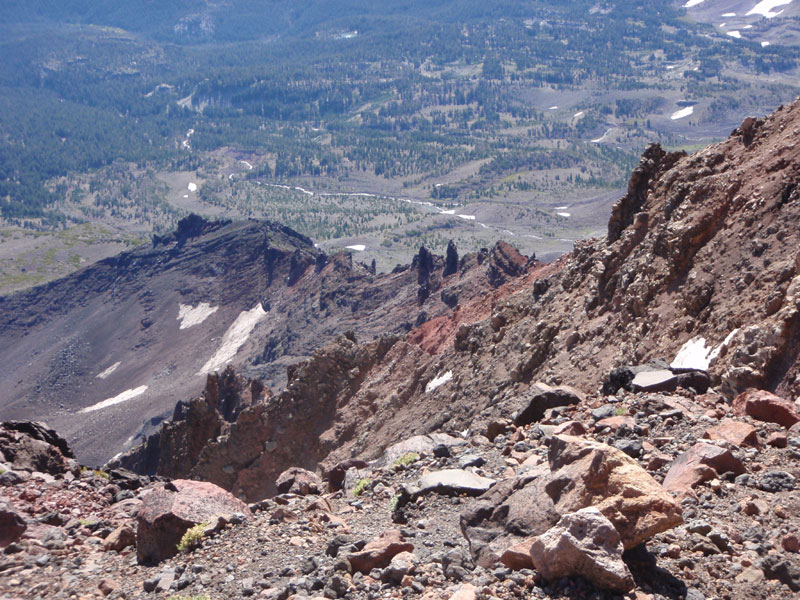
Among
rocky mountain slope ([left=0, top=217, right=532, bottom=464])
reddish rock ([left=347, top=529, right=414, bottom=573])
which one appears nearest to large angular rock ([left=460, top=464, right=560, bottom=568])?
reddish rock ([left=347, top=529, right=414, bottom=573])

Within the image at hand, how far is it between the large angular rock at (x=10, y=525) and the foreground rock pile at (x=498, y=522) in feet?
0.08

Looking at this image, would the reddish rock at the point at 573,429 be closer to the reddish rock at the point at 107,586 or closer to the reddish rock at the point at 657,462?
the reddish rock at the point at 657,462

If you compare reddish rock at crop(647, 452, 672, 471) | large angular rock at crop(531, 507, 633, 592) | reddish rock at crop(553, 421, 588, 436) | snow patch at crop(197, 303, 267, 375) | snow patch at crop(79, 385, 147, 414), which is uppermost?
large angular rock at crop(531, 507, 633, 592)

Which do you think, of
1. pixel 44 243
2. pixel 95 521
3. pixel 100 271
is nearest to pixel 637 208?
pixel 95 521

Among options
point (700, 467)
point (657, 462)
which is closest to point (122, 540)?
point (657, 462)

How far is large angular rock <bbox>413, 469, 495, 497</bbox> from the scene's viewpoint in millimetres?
11211

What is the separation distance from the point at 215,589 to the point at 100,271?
11473cm

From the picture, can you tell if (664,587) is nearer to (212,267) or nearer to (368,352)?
(368,352)

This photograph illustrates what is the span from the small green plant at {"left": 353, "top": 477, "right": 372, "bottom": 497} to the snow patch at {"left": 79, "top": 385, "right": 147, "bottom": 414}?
228ft

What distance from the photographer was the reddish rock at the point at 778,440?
413 inches

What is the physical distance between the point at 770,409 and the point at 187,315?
92408 millimetres

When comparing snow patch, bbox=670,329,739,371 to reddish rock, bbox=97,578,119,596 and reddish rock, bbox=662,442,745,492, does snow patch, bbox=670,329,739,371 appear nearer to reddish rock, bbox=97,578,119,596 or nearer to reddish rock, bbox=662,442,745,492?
reddish rock, bbox=662,442,745,492

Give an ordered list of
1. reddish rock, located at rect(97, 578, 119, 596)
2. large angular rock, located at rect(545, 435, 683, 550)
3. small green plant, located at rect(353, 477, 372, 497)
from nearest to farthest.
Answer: large angular rock, located at rect(545, 435, 683, 550)
reddish rock, located at rect(97, 578, 119, 596)
small green plant, located at rect(353, 477, 372, 497)

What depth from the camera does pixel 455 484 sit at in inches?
447
